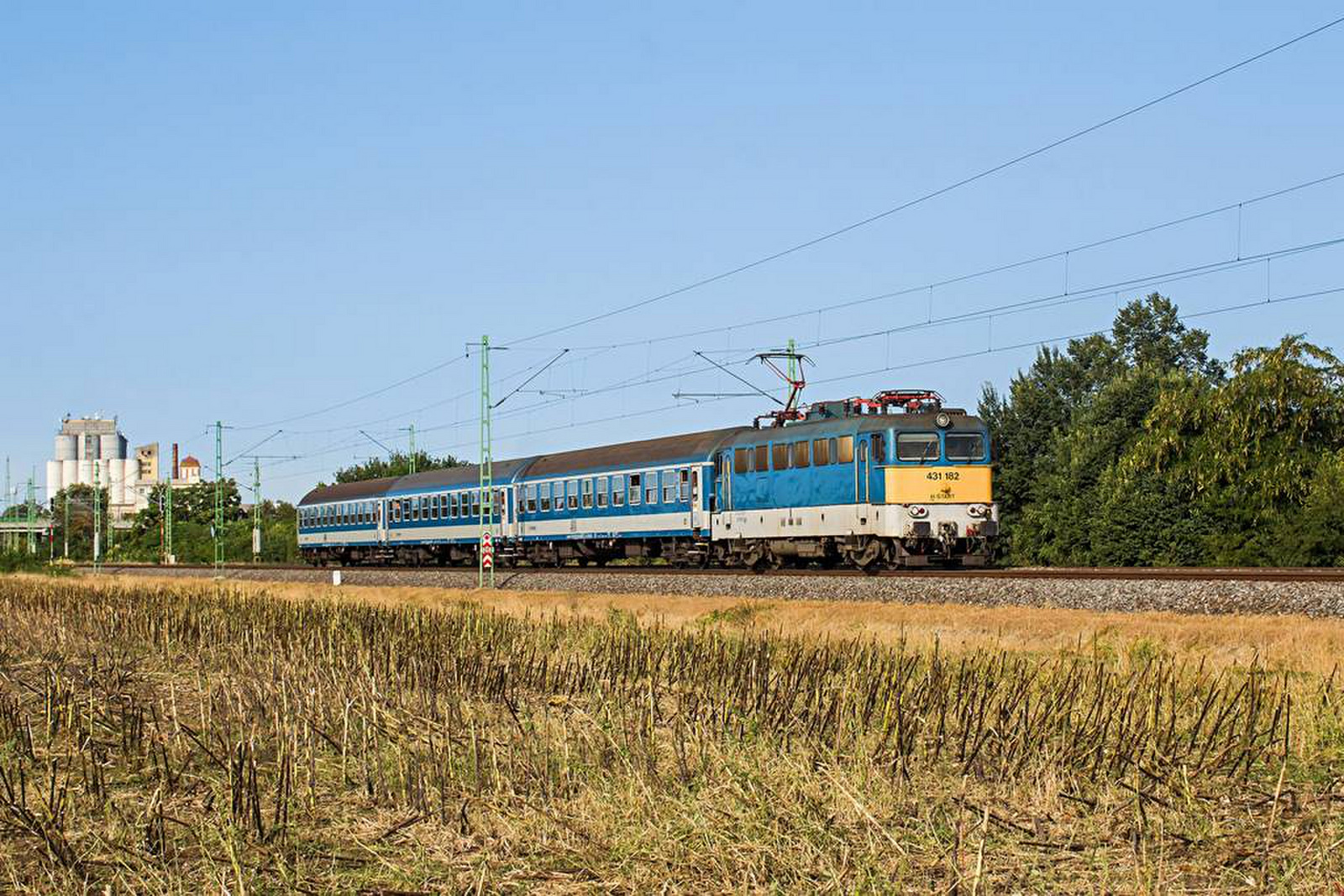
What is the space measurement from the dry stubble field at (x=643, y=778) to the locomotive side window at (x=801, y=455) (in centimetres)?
2002

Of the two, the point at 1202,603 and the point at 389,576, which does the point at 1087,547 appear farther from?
the point at 1202,603

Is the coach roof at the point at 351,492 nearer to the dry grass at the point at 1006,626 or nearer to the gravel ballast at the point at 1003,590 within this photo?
the gravel ballast at the point at 1003,590

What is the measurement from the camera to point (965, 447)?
35.0 m

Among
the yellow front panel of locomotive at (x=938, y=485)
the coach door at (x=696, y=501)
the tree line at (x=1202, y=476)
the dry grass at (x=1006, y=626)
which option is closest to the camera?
the dry grass at (x=1006, y=626)

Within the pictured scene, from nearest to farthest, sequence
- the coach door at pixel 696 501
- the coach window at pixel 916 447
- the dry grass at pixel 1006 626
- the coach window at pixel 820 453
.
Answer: the dry grass at pixel 1006 626 → the coach window at pixel 916 447 → the coach window at pixel 820 453 → the coach door at pixel 696 501

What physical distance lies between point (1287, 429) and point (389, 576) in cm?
3168

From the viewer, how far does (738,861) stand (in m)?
7.70

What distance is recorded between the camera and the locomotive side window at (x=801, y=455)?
3662 cm

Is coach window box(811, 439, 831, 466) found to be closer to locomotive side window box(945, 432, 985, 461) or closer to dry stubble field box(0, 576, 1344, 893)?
locomotive side window box(945, 432, 985, 461)

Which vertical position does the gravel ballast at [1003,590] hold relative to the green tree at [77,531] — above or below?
below

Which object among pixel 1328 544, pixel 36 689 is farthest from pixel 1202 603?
pixel 1328 544

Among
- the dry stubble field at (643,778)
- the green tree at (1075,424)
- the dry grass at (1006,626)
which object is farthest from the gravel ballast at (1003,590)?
the green tree at (1075,424)

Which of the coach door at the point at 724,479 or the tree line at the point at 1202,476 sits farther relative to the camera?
the tree line at the point at 1202,476

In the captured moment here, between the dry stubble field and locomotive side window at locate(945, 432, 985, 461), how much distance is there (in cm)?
1803
